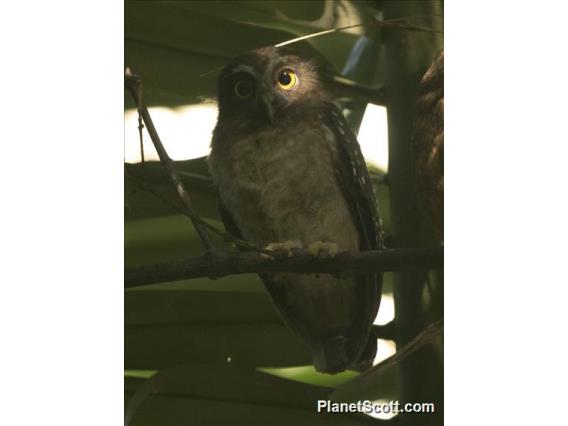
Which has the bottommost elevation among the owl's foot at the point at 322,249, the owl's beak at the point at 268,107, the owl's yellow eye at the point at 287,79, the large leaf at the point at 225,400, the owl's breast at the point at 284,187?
the large leaf at the point at 225,400

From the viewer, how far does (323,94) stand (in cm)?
190

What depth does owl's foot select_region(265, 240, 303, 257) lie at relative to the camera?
1.83 m

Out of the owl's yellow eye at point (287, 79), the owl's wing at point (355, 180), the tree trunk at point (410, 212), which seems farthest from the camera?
the owl's yellow eye at point (287, 79)

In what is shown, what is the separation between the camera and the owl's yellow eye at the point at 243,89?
74.3 inches

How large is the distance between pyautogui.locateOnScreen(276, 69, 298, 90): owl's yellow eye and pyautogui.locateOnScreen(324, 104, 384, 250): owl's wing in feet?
0.37

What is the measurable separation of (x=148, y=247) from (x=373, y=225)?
0.47 meters

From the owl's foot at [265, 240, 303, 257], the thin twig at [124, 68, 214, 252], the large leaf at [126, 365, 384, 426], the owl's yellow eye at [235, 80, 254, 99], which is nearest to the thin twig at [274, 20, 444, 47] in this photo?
the owl's yellow eye at [235, 80, 254, 99]

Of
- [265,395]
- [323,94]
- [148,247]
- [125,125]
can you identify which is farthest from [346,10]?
[265,395]

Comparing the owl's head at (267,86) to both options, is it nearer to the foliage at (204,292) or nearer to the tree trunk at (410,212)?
the foliage at (204,292)

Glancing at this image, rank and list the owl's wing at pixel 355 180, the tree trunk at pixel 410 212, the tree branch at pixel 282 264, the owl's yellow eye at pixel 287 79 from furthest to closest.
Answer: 1. the owl's yellow eye at pixel 287 79
2. the owl's wing at pixel 355 180
3. the tree trunk at pixel 410 212
4. the tree branch at pixel 282 264

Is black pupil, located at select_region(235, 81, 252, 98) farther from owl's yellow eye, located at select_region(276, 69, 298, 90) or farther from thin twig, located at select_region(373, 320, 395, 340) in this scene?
thin twig, located at select_region(373, 320, 395, 340)

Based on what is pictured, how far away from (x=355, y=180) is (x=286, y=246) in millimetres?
203

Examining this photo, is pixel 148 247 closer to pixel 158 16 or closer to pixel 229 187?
pixel 229 187

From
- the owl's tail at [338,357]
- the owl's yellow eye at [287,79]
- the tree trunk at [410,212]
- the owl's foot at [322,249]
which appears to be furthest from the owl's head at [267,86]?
the owl's tail at [338,357]
